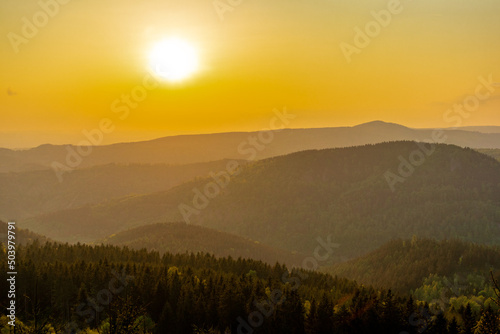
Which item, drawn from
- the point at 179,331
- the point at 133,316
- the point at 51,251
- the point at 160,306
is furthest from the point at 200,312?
the point at 51,251

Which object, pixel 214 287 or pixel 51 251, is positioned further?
pixel 51 251

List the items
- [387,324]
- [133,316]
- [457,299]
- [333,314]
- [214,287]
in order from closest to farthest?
[133,316], [387,324], [333,314], [214,287], [457,299]

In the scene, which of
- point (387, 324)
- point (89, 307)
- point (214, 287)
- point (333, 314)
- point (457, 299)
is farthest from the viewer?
point (457, 299)

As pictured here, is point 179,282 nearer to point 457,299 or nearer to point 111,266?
point 111,266

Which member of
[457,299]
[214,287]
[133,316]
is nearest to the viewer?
[133,316]

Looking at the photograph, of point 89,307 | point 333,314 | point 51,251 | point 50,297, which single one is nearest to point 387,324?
point 333,314

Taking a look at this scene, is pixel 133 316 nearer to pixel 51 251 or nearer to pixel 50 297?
pixel 50 297

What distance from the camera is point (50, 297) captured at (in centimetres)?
11131

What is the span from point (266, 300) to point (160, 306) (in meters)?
25.4

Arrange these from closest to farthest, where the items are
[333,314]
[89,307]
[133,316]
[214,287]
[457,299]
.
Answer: [133,316] < [333,314] < [89,307] < [214,287] < [457,299]

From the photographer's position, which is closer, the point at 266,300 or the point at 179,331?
the point at 179,331

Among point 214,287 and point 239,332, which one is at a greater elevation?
point 214,287

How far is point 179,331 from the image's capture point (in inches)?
4060

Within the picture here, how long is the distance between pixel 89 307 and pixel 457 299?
12412 centimetres
